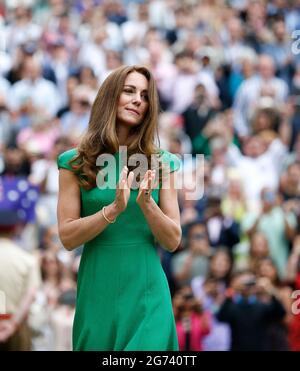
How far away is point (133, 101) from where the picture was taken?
17.1 feet

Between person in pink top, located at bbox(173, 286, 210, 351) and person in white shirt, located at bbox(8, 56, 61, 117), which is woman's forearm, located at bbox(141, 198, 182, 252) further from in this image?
person in white shirt, located at bbox(8, 56, 61, 117)

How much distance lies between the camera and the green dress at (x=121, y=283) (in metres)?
5.16

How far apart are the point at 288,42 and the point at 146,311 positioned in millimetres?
8429

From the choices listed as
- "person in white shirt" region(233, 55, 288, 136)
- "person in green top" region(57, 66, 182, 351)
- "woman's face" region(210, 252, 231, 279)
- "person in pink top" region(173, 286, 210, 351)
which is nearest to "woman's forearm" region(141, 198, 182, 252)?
"person in green top" region(57, 66, 182, 351)

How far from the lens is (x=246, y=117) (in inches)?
475

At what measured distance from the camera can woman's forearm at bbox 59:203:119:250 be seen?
4992mm

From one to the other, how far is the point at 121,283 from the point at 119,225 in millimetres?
258

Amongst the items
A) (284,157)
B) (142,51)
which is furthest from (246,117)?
(142,51)

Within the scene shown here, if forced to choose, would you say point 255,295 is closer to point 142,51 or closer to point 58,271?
point 58,271

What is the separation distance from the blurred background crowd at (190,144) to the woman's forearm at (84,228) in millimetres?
2032

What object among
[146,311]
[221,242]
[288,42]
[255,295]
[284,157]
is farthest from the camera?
[288,42]

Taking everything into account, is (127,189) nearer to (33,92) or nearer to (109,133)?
(109,133)

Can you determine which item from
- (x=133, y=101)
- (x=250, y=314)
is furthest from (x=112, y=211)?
(x=250, y=314)
